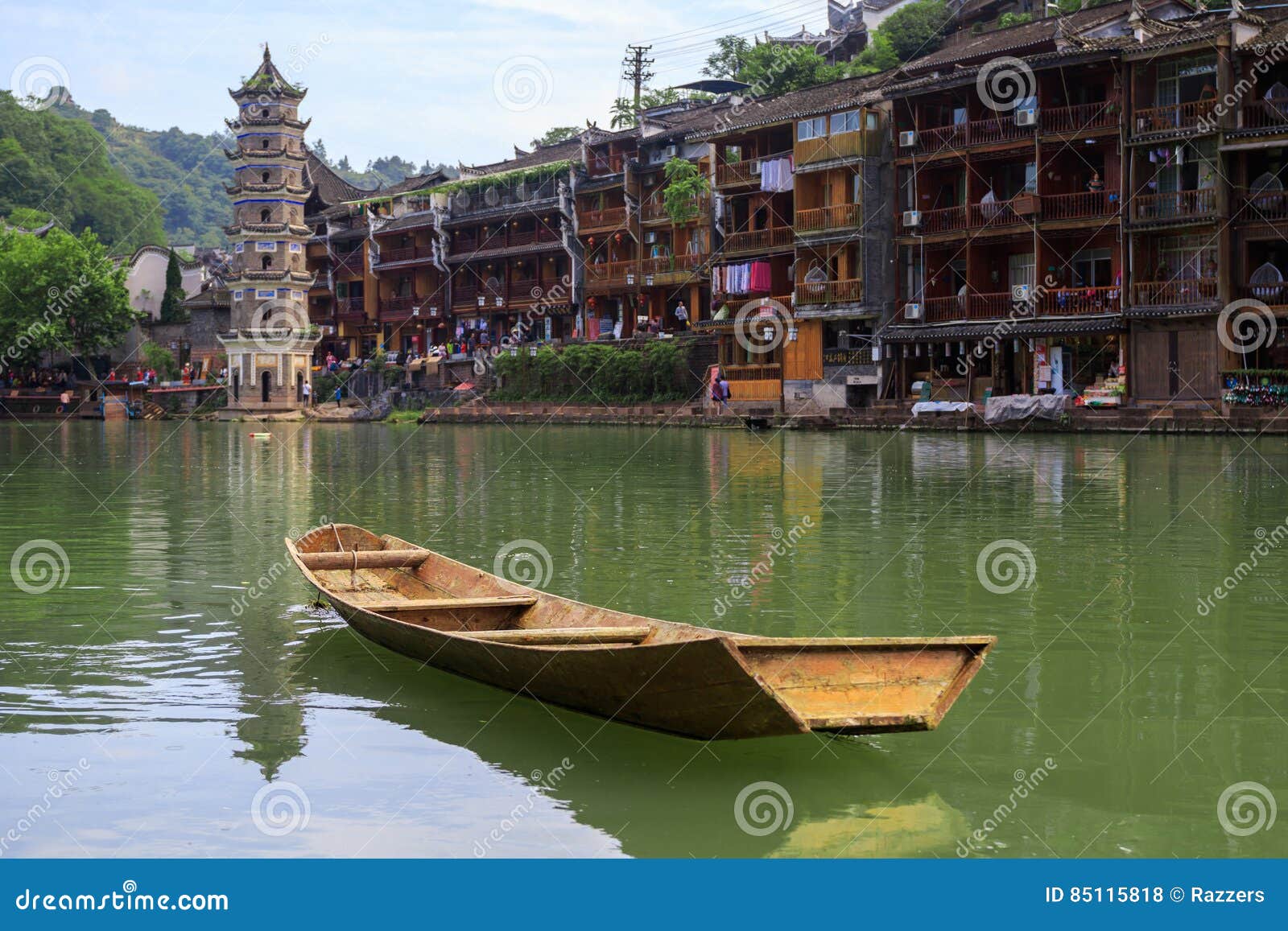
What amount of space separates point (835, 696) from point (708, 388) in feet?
144

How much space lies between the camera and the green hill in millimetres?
99500

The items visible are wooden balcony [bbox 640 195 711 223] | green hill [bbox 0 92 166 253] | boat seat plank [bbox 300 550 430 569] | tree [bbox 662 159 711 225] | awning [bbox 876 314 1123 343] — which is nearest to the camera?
boat seat plank [bbox 300 550 430 569]

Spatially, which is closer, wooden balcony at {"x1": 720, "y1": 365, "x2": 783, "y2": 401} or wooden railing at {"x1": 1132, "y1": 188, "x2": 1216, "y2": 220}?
wooden railing at {"x1": 1132, "y1": 188, "x2": 1216, "y2": 220}

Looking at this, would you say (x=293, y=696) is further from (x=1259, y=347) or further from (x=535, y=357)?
(x=535, y=357)

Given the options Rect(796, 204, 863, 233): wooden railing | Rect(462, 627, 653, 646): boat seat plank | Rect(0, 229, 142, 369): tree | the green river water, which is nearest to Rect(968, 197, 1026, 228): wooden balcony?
Rect(796, 204, 863, 233): wooden railing

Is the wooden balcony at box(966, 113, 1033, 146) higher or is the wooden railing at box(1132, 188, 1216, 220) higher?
the wooden balcony at box(966, 113, 1033, 146)

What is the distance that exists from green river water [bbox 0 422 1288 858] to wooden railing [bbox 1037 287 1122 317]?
1864cm

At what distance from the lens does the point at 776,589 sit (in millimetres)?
13328

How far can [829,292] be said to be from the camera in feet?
156

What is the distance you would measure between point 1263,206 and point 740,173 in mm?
19864

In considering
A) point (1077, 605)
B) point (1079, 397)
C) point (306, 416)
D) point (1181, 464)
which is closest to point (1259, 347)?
point (1079, 397)

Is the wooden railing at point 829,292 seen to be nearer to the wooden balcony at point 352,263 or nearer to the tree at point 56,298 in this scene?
the wooden balcony at point 352,263

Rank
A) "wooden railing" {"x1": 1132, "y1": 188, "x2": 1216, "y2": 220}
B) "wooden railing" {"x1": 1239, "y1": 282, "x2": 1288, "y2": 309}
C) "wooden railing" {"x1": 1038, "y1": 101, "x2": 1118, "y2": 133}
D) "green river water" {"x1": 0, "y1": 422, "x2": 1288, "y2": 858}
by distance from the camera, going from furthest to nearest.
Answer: "wooden railing" {"x1": 1038, "y1": 101, "x2": 1118, "y2": 133} → "wooden railing" {"x1": 1132, "y1": 188, "x2": 1216, "y2": 220} → "wooden railing" {"x1": 1239, "y1": 282, "x2": 1288, "y2": 309} → "green river water" {"x1": 0, "y1": 422, "x2": 1288, "y2": 858}

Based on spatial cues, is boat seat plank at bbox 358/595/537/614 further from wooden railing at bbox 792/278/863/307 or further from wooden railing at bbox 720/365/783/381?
wooden railing at bbox 720/365/783/381
